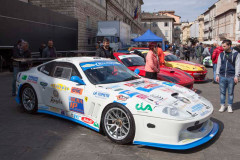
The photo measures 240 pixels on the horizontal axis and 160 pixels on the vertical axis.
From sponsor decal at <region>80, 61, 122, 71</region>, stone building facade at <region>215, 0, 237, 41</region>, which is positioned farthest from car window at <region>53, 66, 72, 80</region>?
stone building facade at <region>215, 0, 237, 41</region>

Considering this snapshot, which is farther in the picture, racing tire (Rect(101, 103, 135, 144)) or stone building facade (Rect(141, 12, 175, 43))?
stone building facade (Rect(141, 12, 175, 43))

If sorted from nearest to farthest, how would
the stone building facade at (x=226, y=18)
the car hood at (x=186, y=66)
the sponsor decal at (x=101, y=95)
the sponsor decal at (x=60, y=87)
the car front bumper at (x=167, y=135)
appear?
the car front bumper at (x=167, y=135), the sponsor decal at (x=101, y=95), the sponsor decal at (x=60, y=87), the car hood at (x=186, y=66), the stone building facade at (x=226, y=18)

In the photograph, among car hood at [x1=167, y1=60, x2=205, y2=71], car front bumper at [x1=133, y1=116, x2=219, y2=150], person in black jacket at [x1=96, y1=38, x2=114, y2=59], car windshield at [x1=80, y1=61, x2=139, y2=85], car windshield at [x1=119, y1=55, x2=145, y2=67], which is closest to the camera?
car front bumper at [x1=133, y1=116, x2=219, y2=150]

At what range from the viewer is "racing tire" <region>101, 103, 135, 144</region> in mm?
3672

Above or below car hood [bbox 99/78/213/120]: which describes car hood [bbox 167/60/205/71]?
above

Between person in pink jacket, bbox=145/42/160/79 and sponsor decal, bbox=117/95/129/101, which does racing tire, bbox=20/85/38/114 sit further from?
person in pink jacket, bbox=145/42/160/79

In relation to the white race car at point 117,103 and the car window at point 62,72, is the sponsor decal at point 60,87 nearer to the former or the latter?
the white race car at point 117,103

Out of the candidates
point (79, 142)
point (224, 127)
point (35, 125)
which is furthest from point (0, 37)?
point (224, 127)

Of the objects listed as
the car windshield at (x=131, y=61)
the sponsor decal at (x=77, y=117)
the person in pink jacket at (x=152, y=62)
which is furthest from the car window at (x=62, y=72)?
the car windshield at (x=131, y=61)

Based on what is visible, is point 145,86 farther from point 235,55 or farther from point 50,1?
point 50,1

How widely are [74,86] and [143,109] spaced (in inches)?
62.4

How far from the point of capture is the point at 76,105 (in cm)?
448

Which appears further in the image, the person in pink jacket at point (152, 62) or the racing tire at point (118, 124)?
the person in pink jacket at point (152, 62)

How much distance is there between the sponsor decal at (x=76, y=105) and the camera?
4.39 meters
